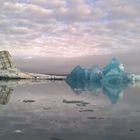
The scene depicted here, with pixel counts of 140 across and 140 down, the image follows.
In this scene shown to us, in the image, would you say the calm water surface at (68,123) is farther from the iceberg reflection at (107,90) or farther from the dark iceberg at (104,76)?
the dark iceberg at (104,76)

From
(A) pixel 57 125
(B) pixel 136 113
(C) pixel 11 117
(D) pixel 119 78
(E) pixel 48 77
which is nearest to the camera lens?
(A) pixel 57 125

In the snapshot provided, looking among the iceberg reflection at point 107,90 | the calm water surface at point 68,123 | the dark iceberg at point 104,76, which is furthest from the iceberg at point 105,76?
the calm water surface at point 68,123

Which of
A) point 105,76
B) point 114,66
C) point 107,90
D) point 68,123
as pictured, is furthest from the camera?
point 105,76

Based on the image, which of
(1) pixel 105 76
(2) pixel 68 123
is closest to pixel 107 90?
(1) pixel 105 76

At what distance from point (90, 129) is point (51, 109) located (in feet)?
17.0

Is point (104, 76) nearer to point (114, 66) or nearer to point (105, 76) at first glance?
point (105, 76)

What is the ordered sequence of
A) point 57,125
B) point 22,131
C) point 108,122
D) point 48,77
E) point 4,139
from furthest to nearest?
point 48,77 < point 108,122 < point 57,125 < point 22,131 < point 4,139

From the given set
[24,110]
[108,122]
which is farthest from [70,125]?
[24,110]

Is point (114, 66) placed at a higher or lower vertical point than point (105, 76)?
higher

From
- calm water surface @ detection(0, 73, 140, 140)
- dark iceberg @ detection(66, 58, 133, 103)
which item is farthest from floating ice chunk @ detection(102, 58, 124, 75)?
calm water surface @ detection(0, 73, 140, 140)

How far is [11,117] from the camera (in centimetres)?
1340

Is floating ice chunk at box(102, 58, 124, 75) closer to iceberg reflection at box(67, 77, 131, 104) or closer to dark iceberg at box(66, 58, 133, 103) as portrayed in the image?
dark iceberg at box(66, 58, 133, 103)

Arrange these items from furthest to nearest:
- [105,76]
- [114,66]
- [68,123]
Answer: [105,76], [114,66], [68,123]

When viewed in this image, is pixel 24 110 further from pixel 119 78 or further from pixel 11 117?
pixel 119 78
